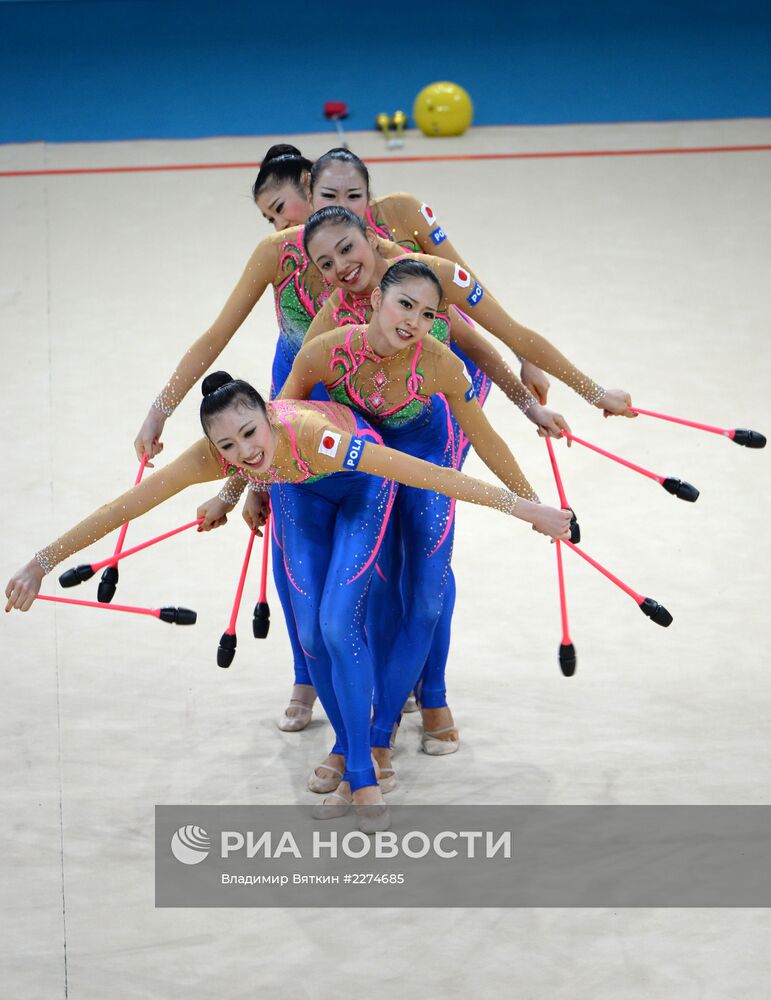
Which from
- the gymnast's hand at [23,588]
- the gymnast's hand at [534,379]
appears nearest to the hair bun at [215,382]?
the gymnast's hand at [23,588]

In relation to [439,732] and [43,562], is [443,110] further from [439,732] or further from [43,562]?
[43,562]

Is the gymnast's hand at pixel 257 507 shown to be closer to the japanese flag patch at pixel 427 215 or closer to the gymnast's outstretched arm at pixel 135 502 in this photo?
the gymnast's outstretched arm at pixel 135 502

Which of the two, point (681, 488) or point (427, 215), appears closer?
point (681, 488)

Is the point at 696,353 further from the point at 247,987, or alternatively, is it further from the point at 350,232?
the point at 247,987

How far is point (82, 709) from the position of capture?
4223 millimetres

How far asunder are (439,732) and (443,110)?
618cm

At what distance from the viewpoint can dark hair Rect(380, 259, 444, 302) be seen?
3.45m

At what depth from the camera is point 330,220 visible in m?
3.54

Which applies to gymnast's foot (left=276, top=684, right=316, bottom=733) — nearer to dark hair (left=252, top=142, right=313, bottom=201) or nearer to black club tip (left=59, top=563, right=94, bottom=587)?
black club tip (left=59, top=563, right=94, bottom=587)

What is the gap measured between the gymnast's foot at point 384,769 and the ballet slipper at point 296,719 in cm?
34

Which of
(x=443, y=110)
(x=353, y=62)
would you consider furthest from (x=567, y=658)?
(x=353, y=62)

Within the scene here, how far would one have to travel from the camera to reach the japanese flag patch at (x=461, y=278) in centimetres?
373

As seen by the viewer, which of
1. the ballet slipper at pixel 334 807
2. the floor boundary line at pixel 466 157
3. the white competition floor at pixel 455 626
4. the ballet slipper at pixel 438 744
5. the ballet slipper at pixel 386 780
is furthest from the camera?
the floor boundary line at pixel 466 157

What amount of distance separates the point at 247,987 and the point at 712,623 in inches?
81.3
